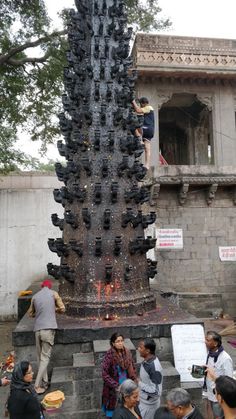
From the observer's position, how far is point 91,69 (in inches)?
266

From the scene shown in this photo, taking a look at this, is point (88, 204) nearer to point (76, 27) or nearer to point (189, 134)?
point (76, 27)

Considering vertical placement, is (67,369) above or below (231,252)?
below

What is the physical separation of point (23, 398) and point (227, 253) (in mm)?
10552

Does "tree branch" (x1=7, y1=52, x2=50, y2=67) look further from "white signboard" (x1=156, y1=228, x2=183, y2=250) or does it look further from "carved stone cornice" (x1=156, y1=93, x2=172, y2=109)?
"white signboard" (x1=156, y1=228, x2=183, y2=250)

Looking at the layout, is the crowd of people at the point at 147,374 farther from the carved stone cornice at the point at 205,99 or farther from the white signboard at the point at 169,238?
the carved stone cornice at the point at 205,99

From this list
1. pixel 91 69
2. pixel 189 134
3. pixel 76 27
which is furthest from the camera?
pixel 189 134

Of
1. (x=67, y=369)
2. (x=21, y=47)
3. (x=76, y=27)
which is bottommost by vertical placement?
(x=67, y=369)

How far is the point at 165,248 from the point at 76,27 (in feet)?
25.0

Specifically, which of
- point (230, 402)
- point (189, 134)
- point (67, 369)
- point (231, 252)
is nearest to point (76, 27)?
point (67, 369)

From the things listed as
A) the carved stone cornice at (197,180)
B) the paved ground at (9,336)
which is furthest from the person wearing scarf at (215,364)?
the carved stone cornice at (197,180)

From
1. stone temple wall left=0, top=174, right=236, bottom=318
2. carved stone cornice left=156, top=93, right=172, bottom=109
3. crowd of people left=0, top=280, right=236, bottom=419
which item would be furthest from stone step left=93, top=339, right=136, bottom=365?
carved stone cornice left=156, top=93, right=172, bottom=109

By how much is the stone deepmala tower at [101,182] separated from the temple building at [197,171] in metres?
3.21

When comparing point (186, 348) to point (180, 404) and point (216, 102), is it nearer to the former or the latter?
point (180, 404)

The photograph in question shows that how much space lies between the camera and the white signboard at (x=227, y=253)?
12.8 metres
